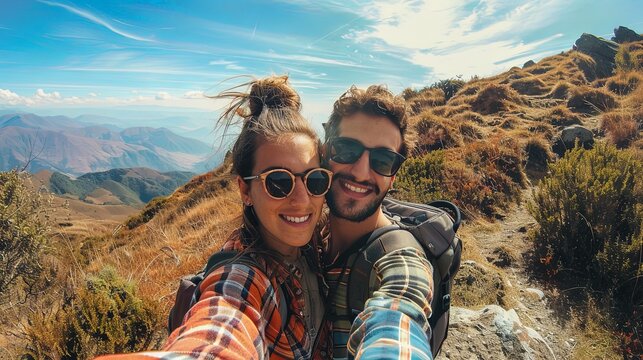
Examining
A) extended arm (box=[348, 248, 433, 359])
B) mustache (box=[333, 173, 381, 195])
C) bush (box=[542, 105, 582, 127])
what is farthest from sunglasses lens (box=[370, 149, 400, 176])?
bush (box=[542, 105, 582, 127])

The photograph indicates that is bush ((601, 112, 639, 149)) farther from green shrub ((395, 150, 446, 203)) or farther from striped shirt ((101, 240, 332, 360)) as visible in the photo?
striped shirt ((101, 240, 332, 360))

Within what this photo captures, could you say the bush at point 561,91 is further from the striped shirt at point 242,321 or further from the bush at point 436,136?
the striped shirt at point 242,321

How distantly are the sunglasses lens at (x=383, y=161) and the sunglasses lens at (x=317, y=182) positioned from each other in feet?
1.73

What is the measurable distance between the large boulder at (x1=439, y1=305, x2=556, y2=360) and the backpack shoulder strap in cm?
181

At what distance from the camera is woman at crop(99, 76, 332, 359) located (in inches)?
53.6

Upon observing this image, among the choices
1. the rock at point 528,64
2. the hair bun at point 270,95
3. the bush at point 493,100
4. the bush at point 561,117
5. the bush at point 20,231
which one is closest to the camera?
the hair bun at point 270,95

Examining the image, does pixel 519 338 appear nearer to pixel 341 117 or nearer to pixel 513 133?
pixel 341 117

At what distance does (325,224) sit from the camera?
2.49m

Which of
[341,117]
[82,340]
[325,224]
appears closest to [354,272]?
[325,224]

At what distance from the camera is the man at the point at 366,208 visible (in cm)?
150

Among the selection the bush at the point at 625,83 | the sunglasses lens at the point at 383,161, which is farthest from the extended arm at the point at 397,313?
the bush at the point at 625,83

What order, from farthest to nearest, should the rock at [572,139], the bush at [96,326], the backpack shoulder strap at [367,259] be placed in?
the rock at [572,139] → the bush at [96,326] → the backpack shoulder strap at [367,259]

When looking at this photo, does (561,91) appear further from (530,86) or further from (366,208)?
(366,208)

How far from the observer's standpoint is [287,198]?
1.84 m
